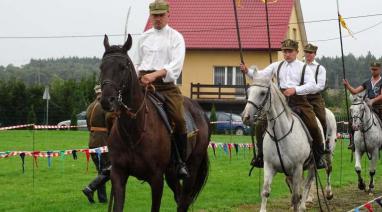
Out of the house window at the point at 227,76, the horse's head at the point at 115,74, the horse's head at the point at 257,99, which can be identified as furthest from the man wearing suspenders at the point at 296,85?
the house window at the point at 227,76

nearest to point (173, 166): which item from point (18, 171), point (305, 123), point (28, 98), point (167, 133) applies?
point (167, 133)

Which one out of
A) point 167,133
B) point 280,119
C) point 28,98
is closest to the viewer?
point 167,133

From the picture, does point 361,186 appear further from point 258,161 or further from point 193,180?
point 193,180

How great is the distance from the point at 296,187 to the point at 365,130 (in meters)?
6.36

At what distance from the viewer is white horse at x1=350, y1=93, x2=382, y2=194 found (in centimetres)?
1720

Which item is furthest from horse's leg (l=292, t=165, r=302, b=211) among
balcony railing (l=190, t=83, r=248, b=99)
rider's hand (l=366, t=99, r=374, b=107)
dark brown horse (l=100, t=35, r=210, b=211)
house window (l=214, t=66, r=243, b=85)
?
house window (l=214, t=66, r=243, b=85)

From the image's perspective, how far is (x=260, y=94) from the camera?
35.6 feet

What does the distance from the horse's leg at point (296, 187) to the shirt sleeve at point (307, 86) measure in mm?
1153

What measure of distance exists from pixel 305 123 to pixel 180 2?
41.2m

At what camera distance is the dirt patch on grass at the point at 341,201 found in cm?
1342

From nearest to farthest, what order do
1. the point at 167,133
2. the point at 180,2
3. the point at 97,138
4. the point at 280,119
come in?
the point at 167,133 → the point at 280,119 → the point at 97,138 → the point at 180,2

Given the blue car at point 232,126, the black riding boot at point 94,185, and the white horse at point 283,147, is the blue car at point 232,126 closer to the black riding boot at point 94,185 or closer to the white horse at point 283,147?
the black riding boot at point 94,185

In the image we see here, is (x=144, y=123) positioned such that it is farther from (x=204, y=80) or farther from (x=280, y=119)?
(x=204, y=80)

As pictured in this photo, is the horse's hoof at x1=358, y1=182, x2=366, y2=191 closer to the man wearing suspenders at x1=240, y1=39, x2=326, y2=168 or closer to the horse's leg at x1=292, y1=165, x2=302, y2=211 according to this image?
the man wearing suspenders at x1=240, y1=39, x2=326, y2=168
